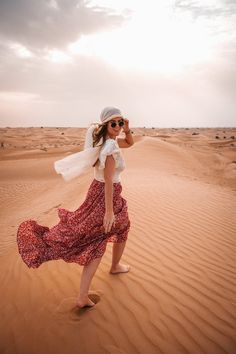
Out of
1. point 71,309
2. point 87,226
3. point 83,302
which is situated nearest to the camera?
point 87,226

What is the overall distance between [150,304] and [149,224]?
2.12 m

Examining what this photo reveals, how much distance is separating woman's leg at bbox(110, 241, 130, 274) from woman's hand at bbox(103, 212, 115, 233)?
625mm

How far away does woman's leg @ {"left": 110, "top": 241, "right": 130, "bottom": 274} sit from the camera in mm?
3099

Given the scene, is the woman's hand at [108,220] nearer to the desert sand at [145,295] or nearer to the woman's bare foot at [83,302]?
the woman's bare foot at [83,302]

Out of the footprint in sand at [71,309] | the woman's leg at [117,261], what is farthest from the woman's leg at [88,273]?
the woman's leg at [117,261]

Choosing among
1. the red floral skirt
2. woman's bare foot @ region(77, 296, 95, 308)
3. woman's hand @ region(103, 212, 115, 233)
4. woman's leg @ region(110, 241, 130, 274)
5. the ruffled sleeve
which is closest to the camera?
the ruffled sleeve

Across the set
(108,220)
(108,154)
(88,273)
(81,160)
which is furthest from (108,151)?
(88,273)

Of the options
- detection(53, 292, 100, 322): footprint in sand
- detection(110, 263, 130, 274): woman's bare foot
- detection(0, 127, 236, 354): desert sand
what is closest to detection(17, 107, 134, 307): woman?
detection(53, 292, 100, 322): footprint in sand

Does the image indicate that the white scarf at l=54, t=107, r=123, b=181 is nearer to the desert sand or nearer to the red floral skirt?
the red floral skirt

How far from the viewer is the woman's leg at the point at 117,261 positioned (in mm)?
3099

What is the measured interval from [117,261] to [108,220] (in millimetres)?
1060

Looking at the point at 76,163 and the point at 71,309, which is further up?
the point at 76,163

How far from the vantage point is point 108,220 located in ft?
8.14

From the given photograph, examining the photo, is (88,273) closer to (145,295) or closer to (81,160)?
(145,295)
